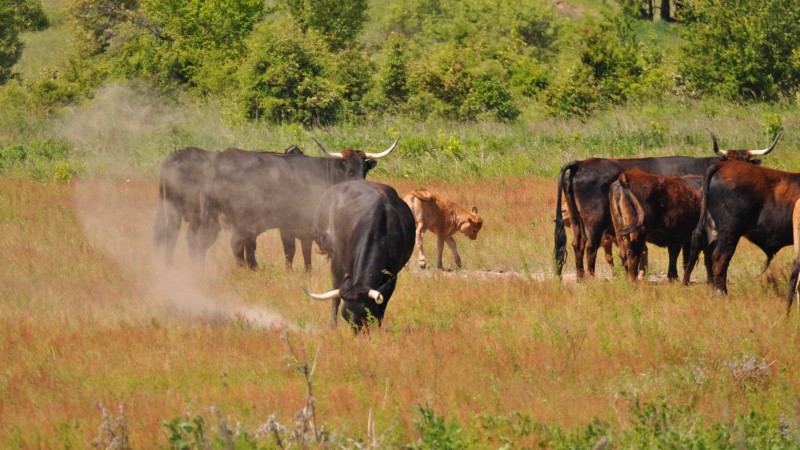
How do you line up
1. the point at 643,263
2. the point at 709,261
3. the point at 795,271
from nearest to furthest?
1. the point at 795,271
2. the point at 709,261
3. the point at 643,263

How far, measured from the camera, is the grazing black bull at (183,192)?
17.2 metres

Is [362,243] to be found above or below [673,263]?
above

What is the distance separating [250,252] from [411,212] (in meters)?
5.20

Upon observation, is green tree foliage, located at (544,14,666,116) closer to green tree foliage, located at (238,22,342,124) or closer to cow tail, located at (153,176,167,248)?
green tree foliage, located at (238,22,342,124)

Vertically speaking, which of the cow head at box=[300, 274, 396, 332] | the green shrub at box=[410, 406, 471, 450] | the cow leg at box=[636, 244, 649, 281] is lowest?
the cow leg at box=[636, 244, 649, 281]

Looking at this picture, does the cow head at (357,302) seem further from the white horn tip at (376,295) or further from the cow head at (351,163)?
the cow head at (351,163)

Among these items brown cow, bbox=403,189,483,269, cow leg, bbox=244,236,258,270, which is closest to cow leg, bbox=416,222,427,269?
brown cow, bbox=403,189,483,269

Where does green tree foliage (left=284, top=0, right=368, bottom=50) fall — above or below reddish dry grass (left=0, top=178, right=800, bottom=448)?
below

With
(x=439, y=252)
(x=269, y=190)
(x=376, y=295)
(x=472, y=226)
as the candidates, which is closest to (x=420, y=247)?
(x=439, y=252)

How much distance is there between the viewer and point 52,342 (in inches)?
424

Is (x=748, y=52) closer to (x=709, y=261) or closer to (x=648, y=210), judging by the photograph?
(x=648, y=210)

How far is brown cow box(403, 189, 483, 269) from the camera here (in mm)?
16953

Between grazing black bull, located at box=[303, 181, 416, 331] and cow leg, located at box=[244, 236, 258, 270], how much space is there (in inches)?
160

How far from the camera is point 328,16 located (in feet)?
168
